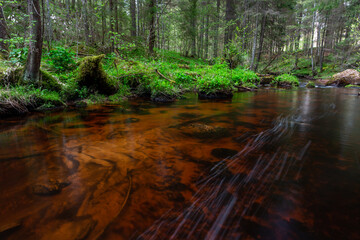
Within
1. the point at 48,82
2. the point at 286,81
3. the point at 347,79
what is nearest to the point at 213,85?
the point at 48,82

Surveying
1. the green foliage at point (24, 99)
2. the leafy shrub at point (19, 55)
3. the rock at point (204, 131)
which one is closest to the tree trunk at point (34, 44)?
the green foliage at point (24, 99)

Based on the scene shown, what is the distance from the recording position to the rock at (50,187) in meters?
1.67

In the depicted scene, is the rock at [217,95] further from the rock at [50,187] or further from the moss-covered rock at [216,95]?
the rock at [50,187]

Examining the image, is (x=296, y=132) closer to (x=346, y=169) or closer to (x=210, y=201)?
(x=346, y=169)

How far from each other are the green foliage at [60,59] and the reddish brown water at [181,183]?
4.30 metres

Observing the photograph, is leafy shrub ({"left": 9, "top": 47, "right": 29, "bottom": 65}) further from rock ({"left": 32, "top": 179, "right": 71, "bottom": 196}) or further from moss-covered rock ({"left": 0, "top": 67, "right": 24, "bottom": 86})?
rock ({"left": 32, "top": 179, "right": 71, "bottom": 196})

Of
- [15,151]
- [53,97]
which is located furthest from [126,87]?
[15,151]

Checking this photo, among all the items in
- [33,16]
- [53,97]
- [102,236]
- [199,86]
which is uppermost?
[33,16]

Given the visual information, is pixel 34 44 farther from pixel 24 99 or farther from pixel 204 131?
pixel 204 131

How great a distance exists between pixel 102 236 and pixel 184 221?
1.91ft

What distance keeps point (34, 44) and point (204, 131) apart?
5090mm

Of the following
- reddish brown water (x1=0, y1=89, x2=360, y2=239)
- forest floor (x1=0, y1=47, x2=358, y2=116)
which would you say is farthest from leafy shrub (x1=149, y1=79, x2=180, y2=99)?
reddish brown water (x1=0, y1=89, x2=360, y2=239)

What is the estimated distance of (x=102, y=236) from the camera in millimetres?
1247

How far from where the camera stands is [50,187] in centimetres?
175
